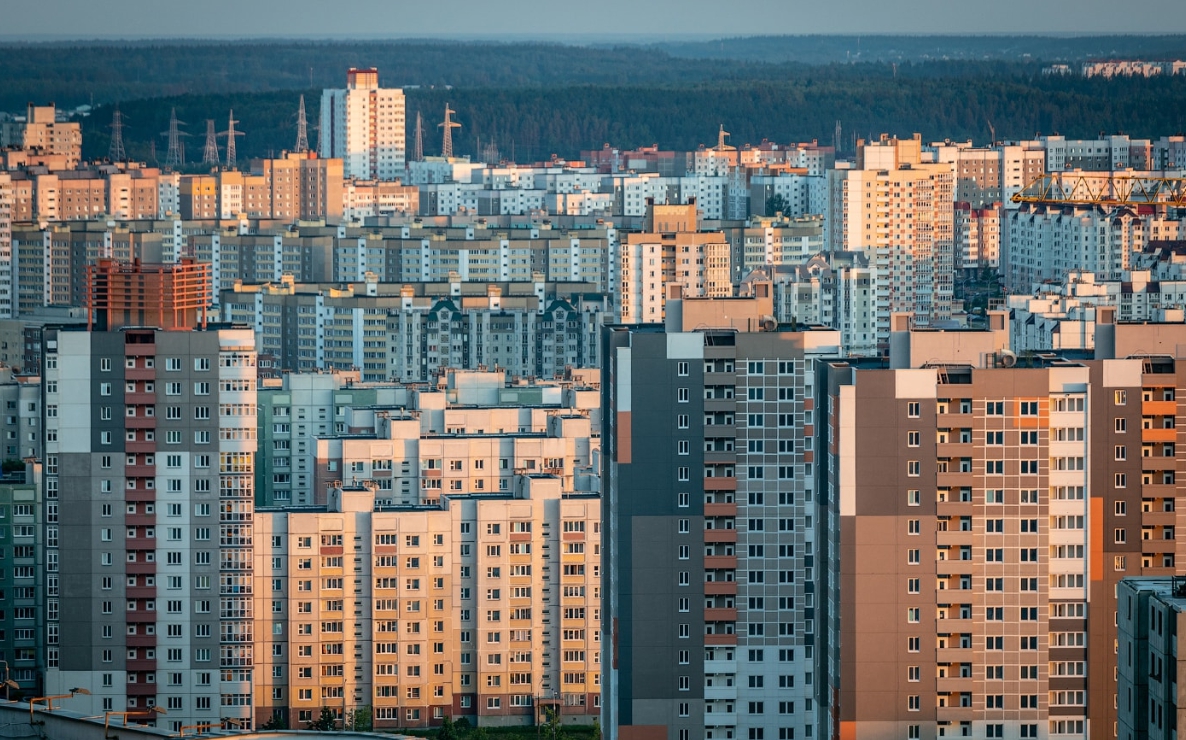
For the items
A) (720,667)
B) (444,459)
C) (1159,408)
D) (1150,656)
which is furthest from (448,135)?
(1150,656)

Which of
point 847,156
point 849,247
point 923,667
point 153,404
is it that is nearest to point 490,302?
point 849,247

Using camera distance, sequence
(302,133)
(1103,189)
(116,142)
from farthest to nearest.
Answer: (116,142), (302,133), (1103,189)

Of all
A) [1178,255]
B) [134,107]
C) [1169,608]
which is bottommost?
[1169,608]

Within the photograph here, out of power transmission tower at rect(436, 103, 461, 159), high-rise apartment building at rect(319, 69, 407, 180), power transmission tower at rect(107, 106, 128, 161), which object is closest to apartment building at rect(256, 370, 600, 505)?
high-rise apartment building at rect(319, 69, 407, 180)

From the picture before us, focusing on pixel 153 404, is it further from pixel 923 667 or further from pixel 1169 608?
pixel 1169 608

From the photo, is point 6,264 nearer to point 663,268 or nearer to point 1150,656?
point 663,268

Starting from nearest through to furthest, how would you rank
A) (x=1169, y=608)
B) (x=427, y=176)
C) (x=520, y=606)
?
(x=1169, y=608) → (x=520, y=606) → (x=427, y=176)

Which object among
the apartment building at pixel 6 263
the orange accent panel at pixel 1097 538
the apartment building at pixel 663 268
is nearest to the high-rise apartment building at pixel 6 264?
the apartment building at pixel 6 263
